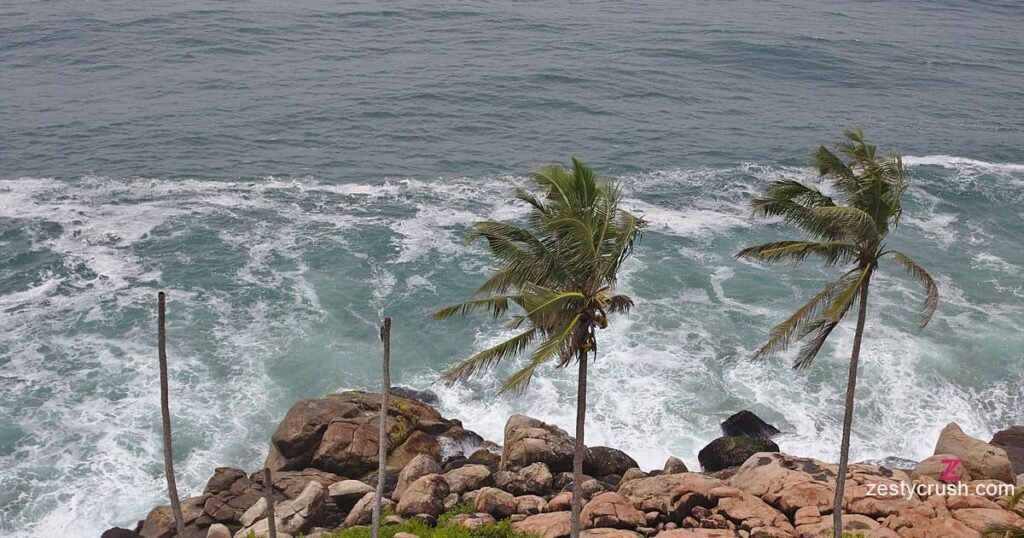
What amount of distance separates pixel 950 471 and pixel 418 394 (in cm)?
2378

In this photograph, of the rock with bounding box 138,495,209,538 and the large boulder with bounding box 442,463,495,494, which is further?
the large boulder with bounding box 442,463,495,494

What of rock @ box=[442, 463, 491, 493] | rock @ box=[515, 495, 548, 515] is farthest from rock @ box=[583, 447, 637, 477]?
rock @ box=[515, 495, 548, 515]

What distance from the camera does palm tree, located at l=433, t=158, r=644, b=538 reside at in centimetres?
2303

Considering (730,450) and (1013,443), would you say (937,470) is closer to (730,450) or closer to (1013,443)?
(730,450)

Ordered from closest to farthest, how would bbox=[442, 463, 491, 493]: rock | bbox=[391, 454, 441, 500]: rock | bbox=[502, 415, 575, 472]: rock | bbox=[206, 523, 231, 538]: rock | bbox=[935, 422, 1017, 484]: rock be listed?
bbox=[206, 523, 231, 538]: rock < bbox=[935, 422, 1017, 484]: rock < bbox=[442, 463, 491, 493]: rock < bbox=[391, 454, 441, 500]: rock < bbox=[502, 415, 575, 472]: rock

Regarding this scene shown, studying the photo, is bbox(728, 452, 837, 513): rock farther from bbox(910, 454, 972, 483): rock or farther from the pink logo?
the pink logo

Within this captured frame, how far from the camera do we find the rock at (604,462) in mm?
38156

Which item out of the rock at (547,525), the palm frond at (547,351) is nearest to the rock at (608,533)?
the rock at (547,525)

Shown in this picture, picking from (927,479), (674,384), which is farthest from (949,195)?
(927,479)

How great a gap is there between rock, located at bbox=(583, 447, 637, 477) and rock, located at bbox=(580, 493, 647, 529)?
18.6ft

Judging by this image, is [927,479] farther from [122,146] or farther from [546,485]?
[122,146]

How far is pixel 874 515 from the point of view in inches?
1222

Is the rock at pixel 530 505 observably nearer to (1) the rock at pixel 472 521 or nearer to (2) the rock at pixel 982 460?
(1) the rock at pixel 472 521

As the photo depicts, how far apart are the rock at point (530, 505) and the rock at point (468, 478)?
257 cm
